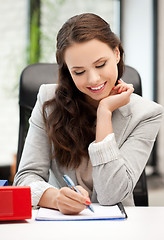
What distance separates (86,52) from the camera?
4.06 ft

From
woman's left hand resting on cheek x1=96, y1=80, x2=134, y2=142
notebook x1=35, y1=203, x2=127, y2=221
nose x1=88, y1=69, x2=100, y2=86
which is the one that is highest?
nose x1=88, y1=69, x2=100, y2=86

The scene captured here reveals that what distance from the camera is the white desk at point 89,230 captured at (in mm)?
859

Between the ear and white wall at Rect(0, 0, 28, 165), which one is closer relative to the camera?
the ear

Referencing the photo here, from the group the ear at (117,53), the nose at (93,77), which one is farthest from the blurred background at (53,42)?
the nose at (93,77)

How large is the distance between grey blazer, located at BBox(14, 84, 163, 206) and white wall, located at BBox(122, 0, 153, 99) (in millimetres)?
2706

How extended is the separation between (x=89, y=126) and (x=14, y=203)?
567mm

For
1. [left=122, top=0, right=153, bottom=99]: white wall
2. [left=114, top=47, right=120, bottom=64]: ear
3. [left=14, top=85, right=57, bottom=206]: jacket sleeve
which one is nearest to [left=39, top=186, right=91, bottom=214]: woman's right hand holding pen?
[left=14, top=85, right=57, bottom=206]: jacket sleeve

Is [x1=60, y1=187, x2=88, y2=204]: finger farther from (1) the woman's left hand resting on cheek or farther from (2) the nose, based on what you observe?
(2) the nose

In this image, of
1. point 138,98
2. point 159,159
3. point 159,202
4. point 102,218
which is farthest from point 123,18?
point 102,218

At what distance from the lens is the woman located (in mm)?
1229

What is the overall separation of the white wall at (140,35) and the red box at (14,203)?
329 cm

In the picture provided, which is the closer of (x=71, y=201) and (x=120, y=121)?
(x=71, y=201)

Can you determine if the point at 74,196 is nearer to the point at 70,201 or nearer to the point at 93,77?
the point at 70,201

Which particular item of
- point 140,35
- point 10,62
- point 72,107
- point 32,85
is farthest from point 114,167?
point 140,35
